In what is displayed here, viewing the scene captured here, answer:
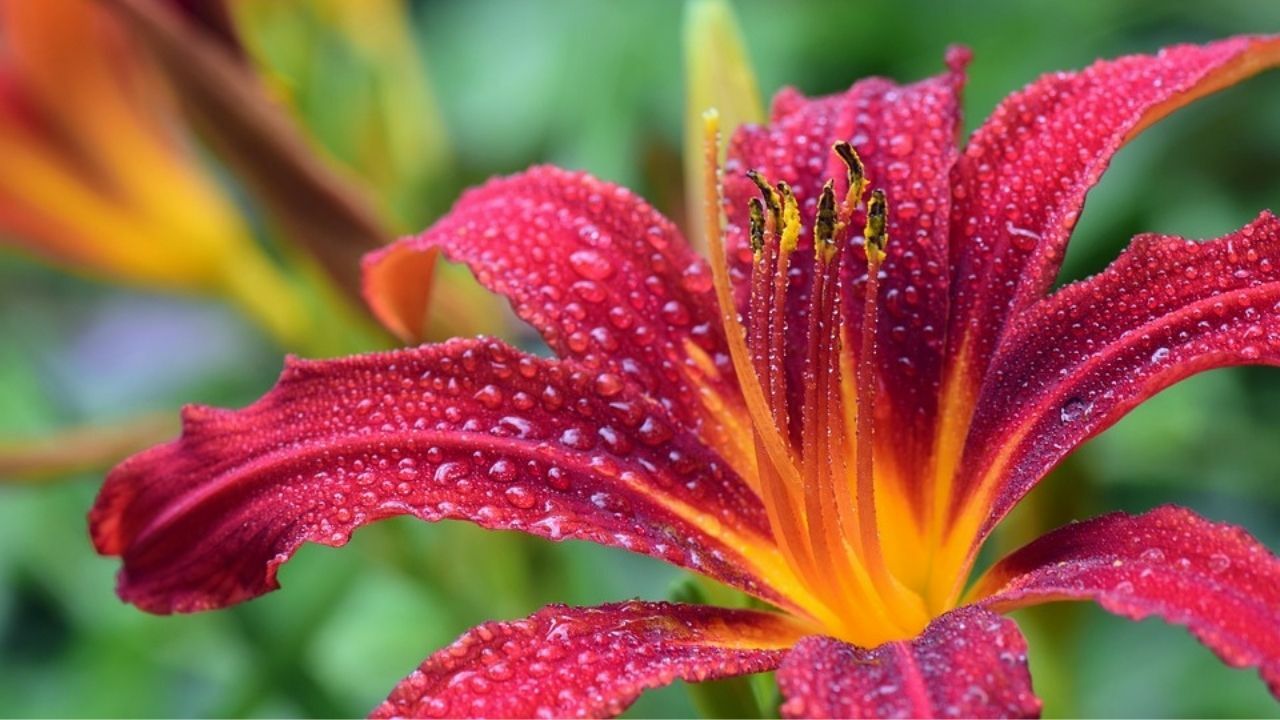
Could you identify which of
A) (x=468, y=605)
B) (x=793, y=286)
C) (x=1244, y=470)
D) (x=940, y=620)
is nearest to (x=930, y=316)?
(x=793, y=286)

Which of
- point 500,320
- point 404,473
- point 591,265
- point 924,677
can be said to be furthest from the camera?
point 500,320

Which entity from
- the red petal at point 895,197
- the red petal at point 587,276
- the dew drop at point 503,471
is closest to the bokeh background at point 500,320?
the red petal at point 895,197

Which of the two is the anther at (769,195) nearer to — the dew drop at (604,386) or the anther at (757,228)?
the anther at (757,228)

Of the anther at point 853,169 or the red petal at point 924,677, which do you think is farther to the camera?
the anther at point 853,169

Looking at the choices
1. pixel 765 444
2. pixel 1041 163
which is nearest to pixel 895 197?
pixel 1041 163

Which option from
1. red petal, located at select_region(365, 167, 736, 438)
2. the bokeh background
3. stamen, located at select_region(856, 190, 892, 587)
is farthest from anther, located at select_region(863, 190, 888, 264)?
the bokeh background

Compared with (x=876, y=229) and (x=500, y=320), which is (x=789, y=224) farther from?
(x=500, y=320)

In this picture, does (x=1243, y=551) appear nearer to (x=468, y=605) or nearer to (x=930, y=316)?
(x=930, y=316)
